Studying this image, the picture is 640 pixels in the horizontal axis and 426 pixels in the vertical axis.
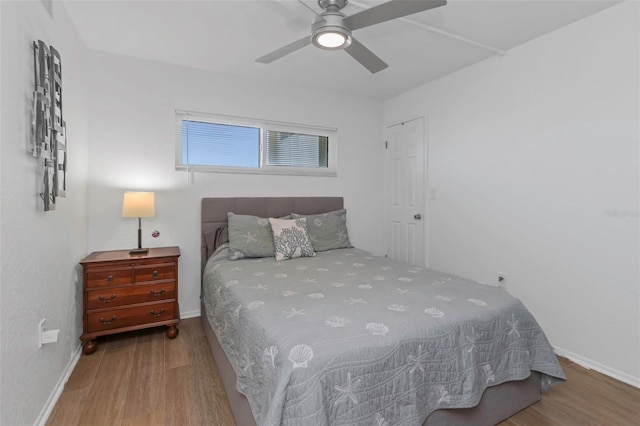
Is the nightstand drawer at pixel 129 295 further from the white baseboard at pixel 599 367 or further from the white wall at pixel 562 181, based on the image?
the white baseboard at pixel 599 367

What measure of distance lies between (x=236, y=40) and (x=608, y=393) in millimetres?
3527

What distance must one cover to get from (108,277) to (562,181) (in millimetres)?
3533

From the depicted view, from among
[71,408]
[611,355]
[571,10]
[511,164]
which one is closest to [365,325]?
[71,408]

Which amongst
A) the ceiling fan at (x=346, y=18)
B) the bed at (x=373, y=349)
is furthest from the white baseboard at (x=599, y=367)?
the ceiling fan at (x=346, y=18)

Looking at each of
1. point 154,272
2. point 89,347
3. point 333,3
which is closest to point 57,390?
point 89,347

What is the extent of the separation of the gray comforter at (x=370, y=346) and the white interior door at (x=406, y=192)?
161 cm

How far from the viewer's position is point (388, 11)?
1572 millimetres

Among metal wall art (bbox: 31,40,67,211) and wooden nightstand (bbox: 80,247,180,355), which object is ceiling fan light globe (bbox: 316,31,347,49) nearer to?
metal wall art (bbox: 31,40,67,211)

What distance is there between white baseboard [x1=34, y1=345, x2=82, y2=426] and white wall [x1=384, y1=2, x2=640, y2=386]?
326 centimetres

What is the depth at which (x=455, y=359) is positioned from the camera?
1.40 meters

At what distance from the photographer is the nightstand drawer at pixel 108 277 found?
7.62 feet

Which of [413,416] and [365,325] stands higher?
[365,325]

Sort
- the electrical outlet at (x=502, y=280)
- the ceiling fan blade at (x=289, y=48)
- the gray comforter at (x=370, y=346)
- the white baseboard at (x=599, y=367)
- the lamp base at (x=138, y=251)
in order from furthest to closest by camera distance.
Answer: the electrical outlet at (x=502, y=280) → the lamp base at (x=138, y=251) → the white baseboard at (x=599, y=367) → the ceiling fan blade at (x=289, y=48) → the gray comforter at (x=370, y=346)

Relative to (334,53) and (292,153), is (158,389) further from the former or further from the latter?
(334,53)
